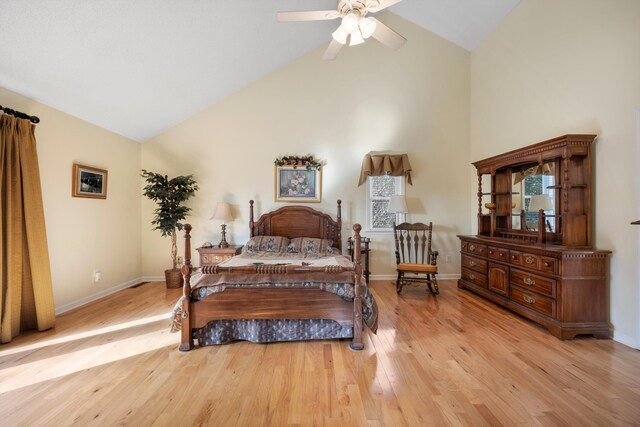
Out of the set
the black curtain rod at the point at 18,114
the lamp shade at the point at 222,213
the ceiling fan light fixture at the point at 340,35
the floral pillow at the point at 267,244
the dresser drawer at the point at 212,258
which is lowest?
the dresser drawer at the point at 212,258

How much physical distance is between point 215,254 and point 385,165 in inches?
123

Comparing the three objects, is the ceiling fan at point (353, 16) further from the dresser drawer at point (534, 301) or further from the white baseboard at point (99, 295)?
the white baseboard at point (99, 295)

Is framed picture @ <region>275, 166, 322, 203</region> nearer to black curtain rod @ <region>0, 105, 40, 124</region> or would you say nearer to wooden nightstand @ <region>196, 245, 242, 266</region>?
wooden nightstand @ <region>196, 245, 242, 266</region>

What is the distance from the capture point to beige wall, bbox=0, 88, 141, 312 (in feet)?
10.5

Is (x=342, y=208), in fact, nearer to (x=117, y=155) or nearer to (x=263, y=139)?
(x=263, y=139)

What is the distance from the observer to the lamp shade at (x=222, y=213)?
452cm

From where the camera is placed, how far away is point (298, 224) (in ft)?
15.4

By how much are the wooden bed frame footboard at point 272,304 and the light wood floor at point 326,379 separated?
0.25 meters

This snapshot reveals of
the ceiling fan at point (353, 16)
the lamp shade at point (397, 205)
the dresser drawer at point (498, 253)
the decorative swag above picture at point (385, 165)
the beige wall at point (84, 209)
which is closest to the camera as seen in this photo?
the ceiling fan at point (353, 16)

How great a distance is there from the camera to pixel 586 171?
9.36 feet

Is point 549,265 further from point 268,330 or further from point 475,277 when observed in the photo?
point 268,330

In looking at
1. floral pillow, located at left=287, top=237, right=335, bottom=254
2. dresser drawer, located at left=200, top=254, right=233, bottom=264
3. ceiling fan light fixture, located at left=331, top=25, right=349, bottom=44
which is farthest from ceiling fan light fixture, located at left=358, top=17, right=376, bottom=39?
dresser drawer, located at left=200, top=254, right=233, bottom=264

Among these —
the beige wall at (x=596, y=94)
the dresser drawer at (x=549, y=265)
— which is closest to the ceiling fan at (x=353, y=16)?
the beige wall at (x=596, y=94)

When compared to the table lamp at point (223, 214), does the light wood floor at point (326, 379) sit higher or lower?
lower
